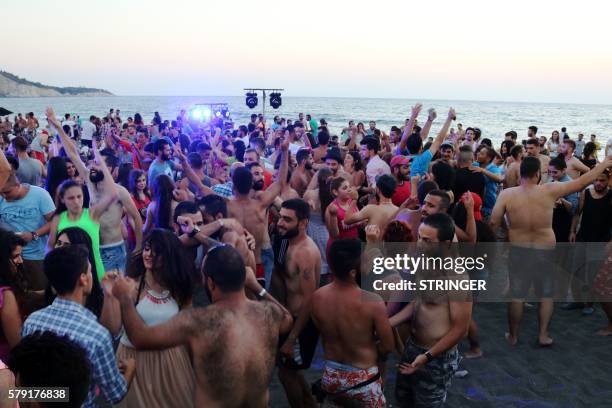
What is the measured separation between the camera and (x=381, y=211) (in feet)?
16.7

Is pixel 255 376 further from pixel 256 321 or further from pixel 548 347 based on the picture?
pixel 548 347

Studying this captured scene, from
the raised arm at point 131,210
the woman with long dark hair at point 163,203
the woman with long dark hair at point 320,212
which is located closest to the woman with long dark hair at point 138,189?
the raised arm at point 131,210

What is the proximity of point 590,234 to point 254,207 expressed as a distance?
4.46 meters

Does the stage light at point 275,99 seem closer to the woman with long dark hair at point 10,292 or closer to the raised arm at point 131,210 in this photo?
the raised arm at point 131,210

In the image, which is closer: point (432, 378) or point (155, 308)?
point (155, 308)

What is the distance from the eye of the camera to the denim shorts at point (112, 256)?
515 cm

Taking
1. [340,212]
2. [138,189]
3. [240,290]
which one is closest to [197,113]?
[138,189]

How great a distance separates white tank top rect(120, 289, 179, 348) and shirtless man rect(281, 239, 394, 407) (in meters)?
0.99

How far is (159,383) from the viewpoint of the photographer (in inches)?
112

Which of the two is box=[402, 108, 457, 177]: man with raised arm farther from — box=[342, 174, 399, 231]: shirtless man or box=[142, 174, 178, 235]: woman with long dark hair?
box=[142, 174, 178, 235]: woman with long dark hair

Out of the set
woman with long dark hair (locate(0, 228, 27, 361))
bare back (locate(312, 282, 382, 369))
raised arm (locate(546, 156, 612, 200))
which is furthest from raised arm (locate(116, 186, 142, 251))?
raised arm (locate(546, 156, 612, 200))

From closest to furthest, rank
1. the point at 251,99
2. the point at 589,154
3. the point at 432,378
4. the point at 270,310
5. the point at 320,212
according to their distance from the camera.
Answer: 1. the point at 270,310
2. the point at 432,378
3. the point at 320,212
4. the point at 589,154
5. the point at 251,99

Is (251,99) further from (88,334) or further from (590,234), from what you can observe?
(88,334)

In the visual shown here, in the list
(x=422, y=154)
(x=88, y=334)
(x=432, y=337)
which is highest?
(x=422, y=154)
